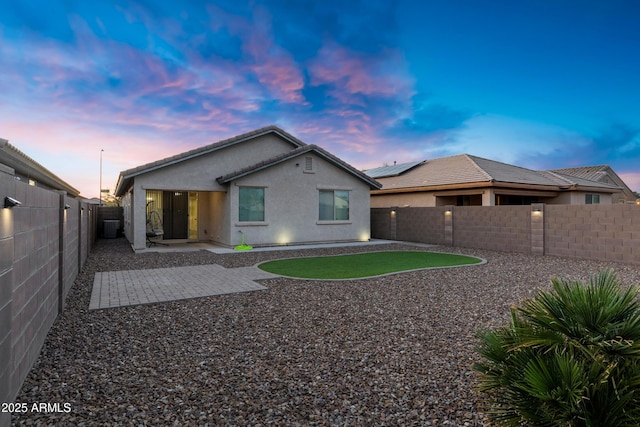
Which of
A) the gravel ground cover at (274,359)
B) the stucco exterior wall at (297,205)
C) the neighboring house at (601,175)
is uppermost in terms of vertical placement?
the neighboring house at (601,175)

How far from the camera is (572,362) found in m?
2.14

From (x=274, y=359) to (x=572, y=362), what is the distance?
2.89m

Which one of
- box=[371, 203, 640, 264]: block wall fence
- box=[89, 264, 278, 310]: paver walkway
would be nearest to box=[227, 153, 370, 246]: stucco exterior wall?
box=[371, 203, 640, 264]: block wall fence

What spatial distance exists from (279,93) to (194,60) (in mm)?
4730

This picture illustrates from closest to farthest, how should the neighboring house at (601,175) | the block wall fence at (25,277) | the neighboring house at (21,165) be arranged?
the block wall fence at (25,277)
the neighboring house at (21,165)
the neighboring house at (601,175)

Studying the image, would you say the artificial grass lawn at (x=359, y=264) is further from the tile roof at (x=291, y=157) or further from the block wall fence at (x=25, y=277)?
the block wall fence at (x=25, y=277)

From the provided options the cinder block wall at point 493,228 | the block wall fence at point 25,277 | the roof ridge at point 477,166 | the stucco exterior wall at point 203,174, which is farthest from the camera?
the roof ridge at point 477,166

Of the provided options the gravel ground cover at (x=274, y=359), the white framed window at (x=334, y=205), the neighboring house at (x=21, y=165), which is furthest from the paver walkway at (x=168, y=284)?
the white framed window at (x=334, y=205)

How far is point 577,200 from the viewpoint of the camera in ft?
74.7

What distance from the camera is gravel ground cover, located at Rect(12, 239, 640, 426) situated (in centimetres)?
287

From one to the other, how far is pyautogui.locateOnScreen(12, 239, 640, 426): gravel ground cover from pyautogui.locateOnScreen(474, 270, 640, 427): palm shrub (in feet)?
1.81

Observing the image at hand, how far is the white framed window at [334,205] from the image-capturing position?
17750 millimetres

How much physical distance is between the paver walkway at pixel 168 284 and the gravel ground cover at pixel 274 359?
45 cm

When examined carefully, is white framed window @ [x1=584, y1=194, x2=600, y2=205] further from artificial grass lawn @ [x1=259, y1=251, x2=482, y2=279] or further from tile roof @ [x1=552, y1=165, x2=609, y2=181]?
artificial grass lawn @ [x1=259, y1=251, x2=482, y2=279]
